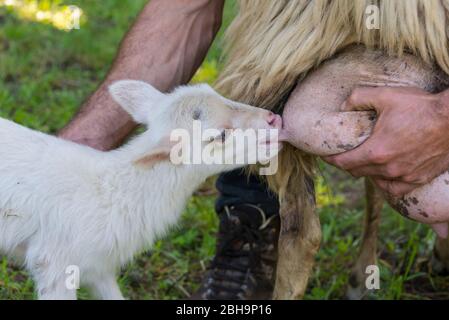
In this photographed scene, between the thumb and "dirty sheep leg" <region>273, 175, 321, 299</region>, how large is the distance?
42cm

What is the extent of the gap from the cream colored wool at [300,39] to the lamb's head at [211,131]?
18cm

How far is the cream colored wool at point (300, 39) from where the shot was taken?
2.66m

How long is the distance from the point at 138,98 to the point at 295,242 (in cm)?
73

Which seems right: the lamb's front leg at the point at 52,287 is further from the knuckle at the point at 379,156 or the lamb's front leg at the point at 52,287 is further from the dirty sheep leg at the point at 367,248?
the dirty sheep leg at the point at 367,248

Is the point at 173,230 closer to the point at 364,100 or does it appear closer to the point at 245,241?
the point at 245,241

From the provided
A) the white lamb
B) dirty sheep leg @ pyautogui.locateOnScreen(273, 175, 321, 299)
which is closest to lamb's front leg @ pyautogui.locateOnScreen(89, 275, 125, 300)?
the white lamb

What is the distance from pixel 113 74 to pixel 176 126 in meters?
0.60

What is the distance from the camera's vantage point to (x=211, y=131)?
106 inches

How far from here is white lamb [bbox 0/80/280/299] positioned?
8.86ft

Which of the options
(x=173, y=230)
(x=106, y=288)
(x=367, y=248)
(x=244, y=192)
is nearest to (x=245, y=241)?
(x=244, y=192)

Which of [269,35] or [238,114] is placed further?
[269,35]

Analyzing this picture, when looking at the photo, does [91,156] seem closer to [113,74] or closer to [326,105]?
[113,74]
